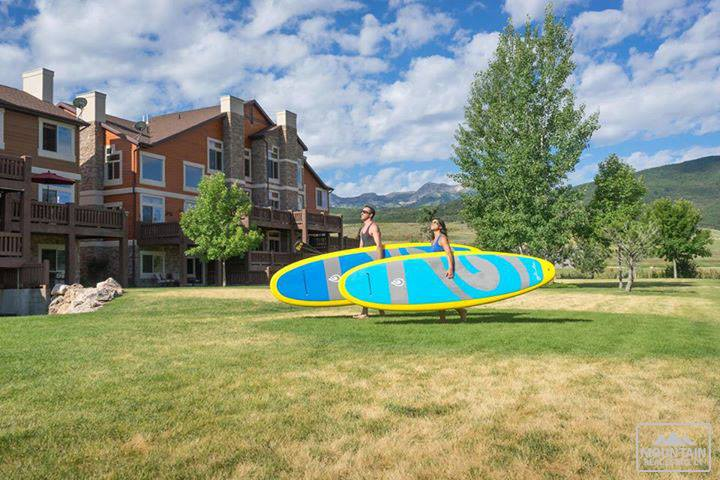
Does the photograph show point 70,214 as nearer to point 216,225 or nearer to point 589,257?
point 216,225

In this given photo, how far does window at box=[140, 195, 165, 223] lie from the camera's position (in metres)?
31.7

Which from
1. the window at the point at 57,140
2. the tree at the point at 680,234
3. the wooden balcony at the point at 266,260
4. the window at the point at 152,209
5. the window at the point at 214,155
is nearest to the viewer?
the window at the point at 57,140

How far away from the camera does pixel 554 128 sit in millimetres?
33062

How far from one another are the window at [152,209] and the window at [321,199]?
1642 centimetres

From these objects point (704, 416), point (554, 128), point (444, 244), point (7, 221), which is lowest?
point (704, 416)

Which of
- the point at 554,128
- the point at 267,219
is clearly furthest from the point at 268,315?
the point at 554,128

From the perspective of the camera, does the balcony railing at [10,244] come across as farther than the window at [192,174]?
No

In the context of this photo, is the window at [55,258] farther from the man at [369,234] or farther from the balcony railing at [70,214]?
the man at [369,234]

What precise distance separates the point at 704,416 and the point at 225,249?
27.3m

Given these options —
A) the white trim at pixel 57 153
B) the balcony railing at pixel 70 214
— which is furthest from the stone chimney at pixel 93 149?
the balcony railing at pixel 70 214

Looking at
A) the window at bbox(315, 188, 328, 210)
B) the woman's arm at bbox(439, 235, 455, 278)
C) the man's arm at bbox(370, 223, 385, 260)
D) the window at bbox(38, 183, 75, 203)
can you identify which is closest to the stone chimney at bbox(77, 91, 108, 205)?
the window at bbox(38, 183, 75, 203)

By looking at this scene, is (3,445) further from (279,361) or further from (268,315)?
(268,315)

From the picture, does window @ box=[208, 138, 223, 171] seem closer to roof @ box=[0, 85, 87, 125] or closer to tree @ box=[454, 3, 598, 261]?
roof @ box=[0, 85, 87, 125]

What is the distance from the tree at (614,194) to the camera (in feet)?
122
